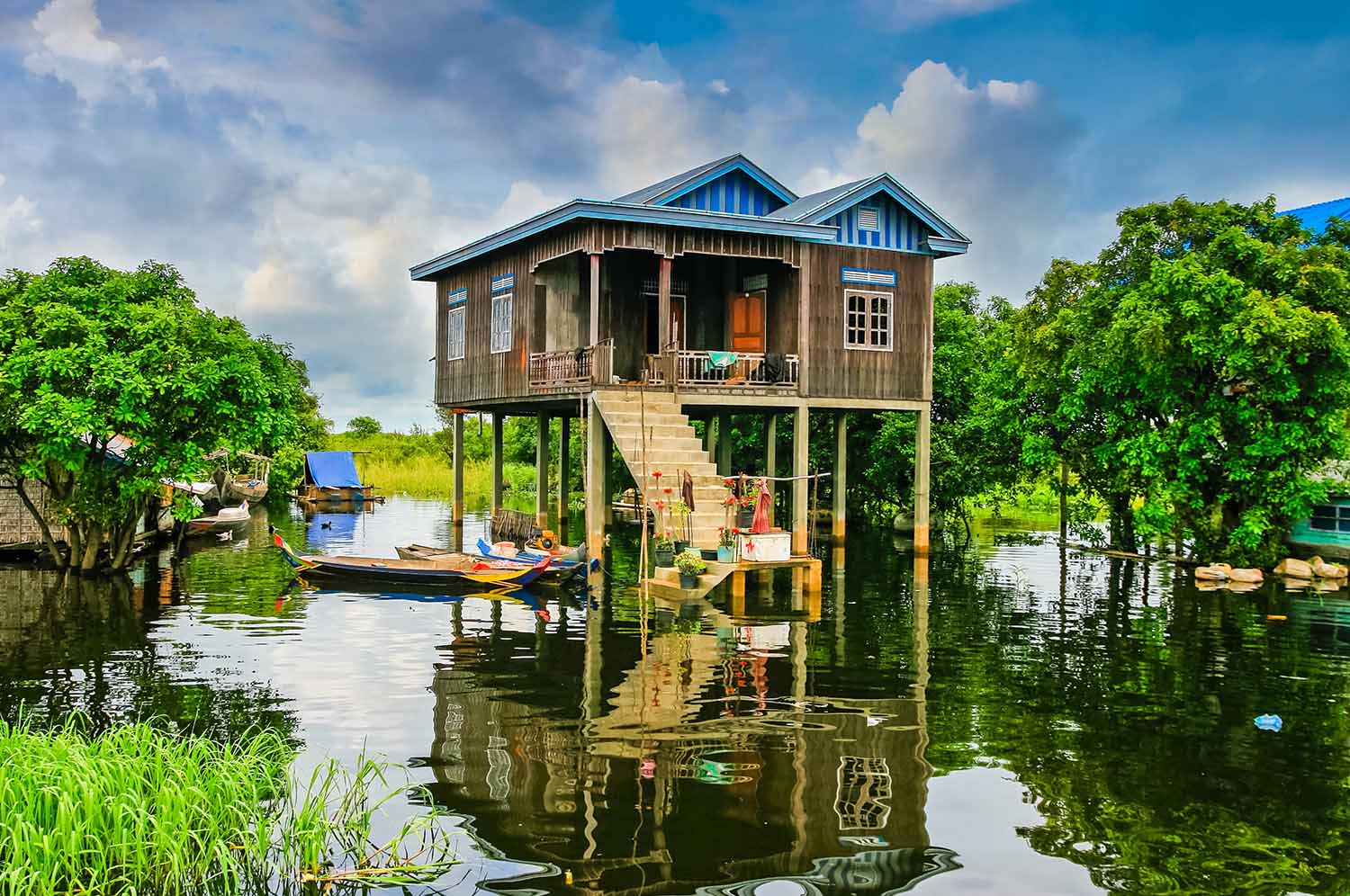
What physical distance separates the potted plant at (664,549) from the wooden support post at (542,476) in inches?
482

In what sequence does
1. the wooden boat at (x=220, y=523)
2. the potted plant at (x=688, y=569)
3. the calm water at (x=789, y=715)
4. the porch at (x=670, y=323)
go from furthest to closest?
the wooden boat at (x=220, y=523)
the porch at (x=670, y=323)
the potted plant at (x=688, y=569)
the calm water at (x=789, y=715)

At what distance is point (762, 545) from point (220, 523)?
63.2ft

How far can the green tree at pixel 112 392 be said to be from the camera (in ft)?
64.4

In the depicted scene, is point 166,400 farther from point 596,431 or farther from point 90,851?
point 90,851

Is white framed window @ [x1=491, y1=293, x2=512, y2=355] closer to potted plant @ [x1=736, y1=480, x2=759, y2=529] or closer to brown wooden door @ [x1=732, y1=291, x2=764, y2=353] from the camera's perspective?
brown wooden door @ [x1=732, y1=291, x2=764, y2=353]

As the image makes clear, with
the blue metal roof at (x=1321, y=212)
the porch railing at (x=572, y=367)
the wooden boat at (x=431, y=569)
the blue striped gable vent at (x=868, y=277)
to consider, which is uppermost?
the blue metal roof at (x=1321, y=212)

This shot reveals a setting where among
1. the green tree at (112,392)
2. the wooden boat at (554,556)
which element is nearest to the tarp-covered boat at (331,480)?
the green tree at (112,392)

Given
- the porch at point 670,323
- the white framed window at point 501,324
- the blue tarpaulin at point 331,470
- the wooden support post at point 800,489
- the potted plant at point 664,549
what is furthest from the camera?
the blue tarpaulin at point 331,470

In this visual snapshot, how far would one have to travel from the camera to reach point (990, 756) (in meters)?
10.9

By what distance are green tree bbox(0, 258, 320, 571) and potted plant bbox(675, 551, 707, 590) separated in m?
8.22

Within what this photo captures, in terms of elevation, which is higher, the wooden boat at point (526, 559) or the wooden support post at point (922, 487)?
the wooden support post at point (922, 487)

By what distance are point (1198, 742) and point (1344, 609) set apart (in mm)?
10889

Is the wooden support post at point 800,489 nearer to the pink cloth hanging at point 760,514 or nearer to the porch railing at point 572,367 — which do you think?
the pink cloth hanging at point 760,514

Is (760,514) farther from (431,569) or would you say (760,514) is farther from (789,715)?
(789,715)
